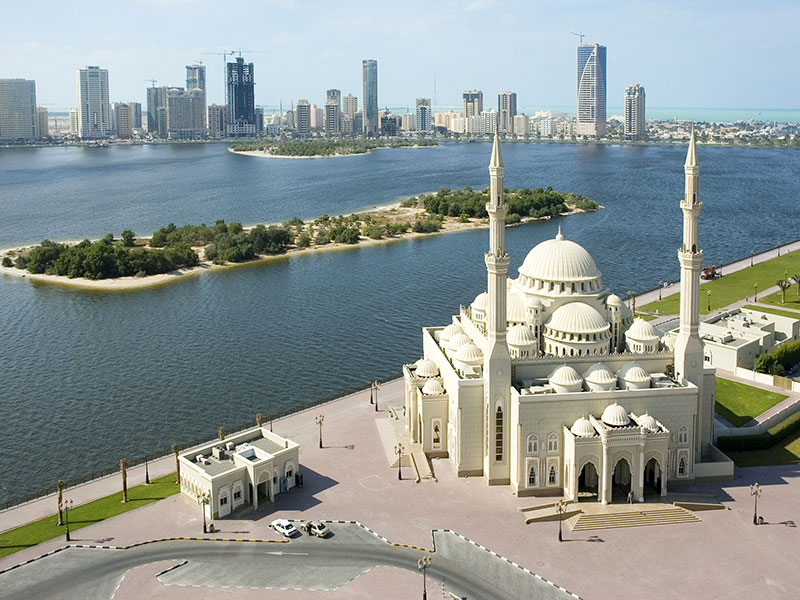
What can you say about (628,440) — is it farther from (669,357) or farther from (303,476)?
(303,476)

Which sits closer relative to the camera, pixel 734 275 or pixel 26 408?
pixel 26 408

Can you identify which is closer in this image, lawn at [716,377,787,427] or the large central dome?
the large central dome

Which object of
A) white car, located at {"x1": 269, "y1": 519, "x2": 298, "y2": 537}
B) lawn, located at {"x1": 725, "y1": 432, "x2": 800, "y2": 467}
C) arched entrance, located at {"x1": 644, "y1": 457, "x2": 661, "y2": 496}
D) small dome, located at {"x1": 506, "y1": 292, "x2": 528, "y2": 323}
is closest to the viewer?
white car, located at {"x1": 269, "y1": 519, "x2": 298, "y2": 537}

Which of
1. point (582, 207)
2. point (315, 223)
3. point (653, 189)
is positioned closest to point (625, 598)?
point (315, 223)

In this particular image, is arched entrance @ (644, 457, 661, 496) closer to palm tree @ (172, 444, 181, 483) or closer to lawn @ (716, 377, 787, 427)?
lawn @ (716, 377, 787, 427)

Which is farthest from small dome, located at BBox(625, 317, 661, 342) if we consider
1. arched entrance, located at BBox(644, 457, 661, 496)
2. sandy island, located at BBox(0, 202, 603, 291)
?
sandy island, located at BBox(0, 202, 603, 291)

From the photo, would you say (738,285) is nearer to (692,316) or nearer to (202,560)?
(692,316)

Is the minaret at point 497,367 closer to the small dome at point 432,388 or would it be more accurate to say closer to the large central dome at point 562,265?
the small dome at point 432,388
